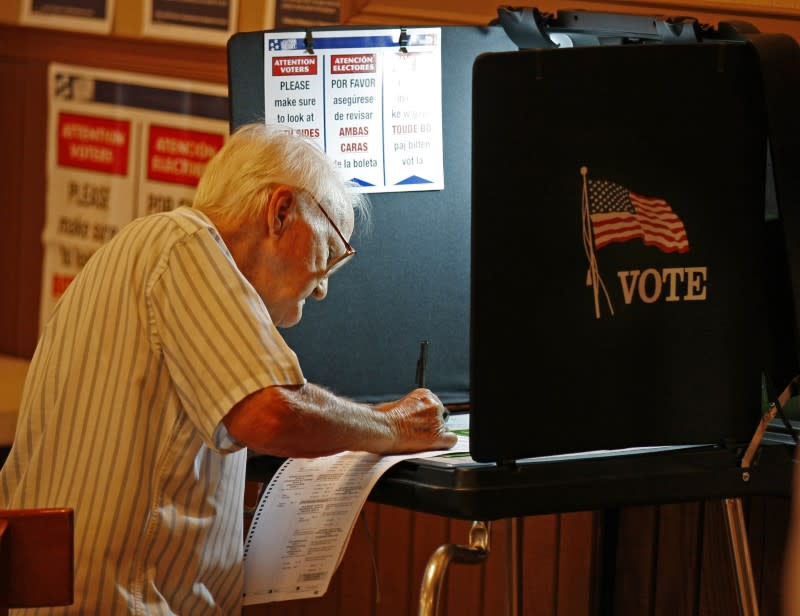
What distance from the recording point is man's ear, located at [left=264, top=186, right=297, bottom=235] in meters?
1.67

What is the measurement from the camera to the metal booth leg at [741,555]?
66.2 inches

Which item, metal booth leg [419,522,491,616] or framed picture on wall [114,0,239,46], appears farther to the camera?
framed picture on wall [114,0,239,46]

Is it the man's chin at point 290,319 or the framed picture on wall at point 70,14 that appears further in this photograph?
the framed picture on wall at point 70,14

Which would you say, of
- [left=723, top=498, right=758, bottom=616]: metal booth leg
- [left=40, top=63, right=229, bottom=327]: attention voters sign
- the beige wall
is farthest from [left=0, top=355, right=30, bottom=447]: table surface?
[left=723, top=498, right=758, bottom=616]: metal booth leg

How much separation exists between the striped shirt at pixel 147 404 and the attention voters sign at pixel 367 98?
1.03 feet

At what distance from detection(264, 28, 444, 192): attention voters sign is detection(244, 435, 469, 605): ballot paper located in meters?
0.46

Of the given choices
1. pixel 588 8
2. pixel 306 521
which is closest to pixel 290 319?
pixel 306 521

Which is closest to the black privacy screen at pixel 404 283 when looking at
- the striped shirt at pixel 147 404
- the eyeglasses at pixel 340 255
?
the eyeglasses at pixel 340 255

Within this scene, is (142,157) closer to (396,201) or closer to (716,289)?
(396,201)

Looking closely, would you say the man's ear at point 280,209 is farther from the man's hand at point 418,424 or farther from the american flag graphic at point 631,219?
the american flag graphic at point 631,219

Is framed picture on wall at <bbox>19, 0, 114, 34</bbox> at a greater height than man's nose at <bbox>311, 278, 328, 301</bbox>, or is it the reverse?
framed picture on wall at <bbox>19, 0, 114, 34</bbox>

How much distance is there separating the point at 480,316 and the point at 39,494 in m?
0.62

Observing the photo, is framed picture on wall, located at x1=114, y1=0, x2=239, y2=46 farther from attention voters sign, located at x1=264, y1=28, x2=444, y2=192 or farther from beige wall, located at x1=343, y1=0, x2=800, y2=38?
attention voters sign, located at x1=264, y1=28, x2=444, y2=192

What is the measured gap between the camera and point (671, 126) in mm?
1538
